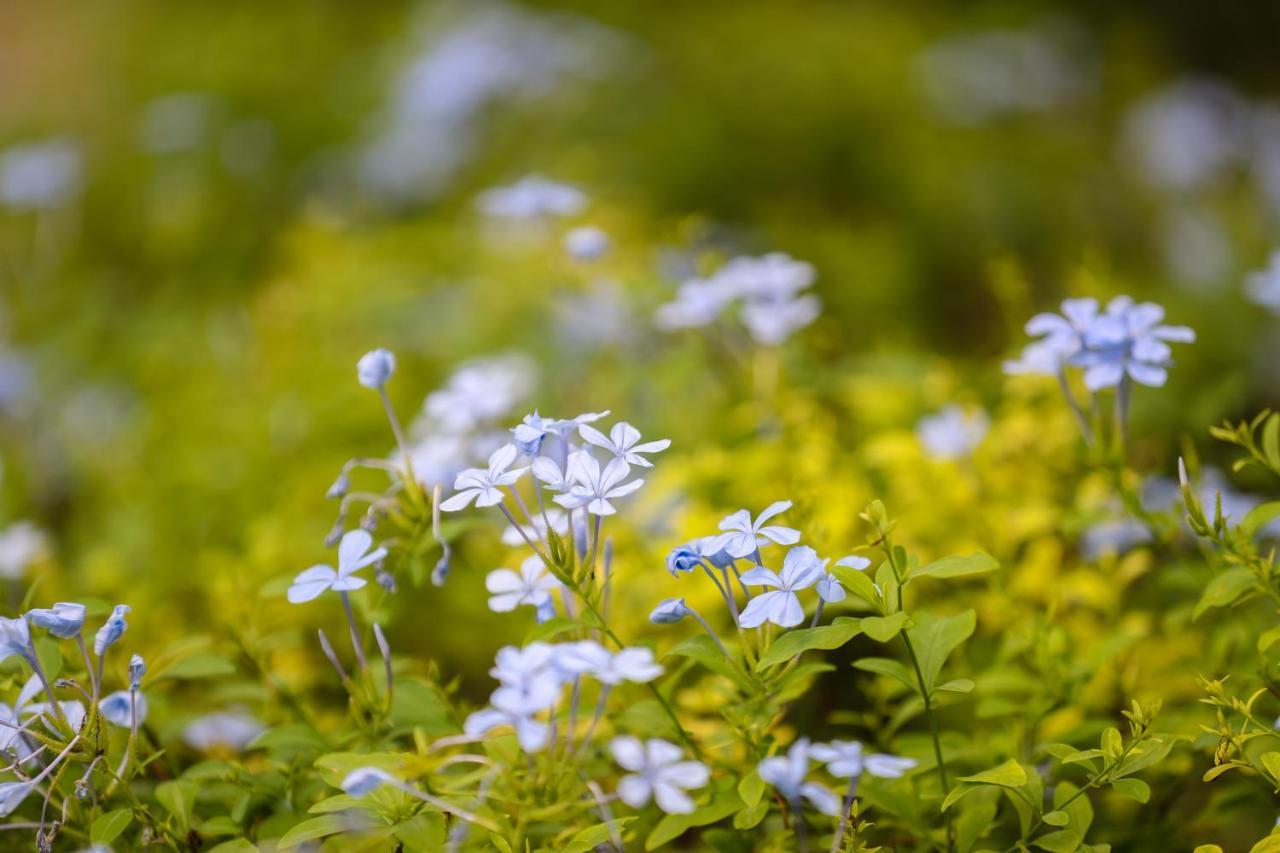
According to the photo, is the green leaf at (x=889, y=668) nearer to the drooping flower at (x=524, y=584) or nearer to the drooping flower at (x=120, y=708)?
the drooping flower at (x=524, y=584)

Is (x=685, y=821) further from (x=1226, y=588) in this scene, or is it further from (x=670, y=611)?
(x=1226, y=588)

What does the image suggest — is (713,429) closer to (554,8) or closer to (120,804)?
→ (120,804)

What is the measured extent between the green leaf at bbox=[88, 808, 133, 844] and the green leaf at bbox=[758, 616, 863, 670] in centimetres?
66

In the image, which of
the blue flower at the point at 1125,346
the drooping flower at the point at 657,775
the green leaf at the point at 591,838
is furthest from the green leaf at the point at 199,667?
the blue flower at the point at 1125,346

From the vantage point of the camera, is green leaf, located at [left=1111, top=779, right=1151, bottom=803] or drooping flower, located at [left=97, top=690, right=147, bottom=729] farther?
drooping flower, located at [left=97, top=690, right=147, bottom=729]

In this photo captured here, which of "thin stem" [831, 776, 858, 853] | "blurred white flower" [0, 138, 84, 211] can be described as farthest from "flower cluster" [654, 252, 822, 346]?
"blurred white flower" [0, 138, 84, 211]

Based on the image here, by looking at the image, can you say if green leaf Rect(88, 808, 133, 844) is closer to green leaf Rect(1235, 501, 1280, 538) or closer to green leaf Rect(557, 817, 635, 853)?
green leaf Rect(557, 817, 635, 853)

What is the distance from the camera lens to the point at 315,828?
1013mm

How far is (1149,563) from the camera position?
1564mm

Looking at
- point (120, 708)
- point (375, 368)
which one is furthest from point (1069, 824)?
point (120, 708)

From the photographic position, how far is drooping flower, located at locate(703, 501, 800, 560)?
989mm

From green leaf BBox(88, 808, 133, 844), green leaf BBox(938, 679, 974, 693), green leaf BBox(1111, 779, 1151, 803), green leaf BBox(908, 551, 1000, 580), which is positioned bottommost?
green leaf BBox(88, 808, 133, 844)

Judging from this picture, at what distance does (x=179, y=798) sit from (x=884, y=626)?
0.77 metres

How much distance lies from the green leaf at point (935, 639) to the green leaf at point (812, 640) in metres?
0.12
